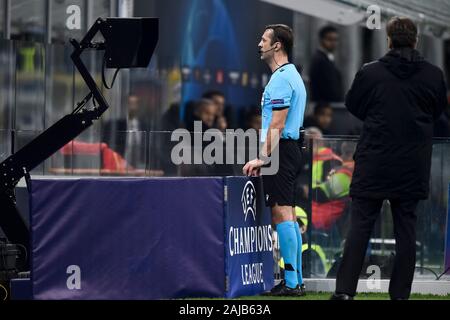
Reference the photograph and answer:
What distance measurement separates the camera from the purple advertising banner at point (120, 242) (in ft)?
33.7

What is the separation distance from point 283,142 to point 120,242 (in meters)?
1.42

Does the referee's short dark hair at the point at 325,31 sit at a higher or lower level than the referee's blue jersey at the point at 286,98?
higher

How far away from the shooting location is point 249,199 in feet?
35.8

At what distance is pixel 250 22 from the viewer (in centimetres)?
1652

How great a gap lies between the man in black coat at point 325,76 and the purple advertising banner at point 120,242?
25.9 feet

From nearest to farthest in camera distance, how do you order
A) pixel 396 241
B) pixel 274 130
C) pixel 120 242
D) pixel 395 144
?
pixel 395 144 → pixel 396 241 → pixel 120 242 → pixel 274 130

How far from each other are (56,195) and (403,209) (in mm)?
2314

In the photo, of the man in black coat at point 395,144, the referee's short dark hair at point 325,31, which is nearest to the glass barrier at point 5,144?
the man in black coat at point 395,144

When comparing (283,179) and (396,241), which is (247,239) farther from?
(396,241)

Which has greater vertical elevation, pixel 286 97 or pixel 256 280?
pixel 286 97

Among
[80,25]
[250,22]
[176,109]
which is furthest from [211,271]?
[250,22]

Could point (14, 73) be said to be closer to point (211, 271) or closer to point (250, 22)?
point (211, 271)

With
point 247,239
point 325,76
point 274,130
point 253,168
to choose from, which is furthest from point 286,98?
point 325,76

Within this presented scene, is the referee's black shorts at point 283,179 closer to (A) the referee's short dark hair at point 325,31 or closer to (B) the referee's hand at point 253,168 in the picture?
(B) the referee's hand at point 253,168
